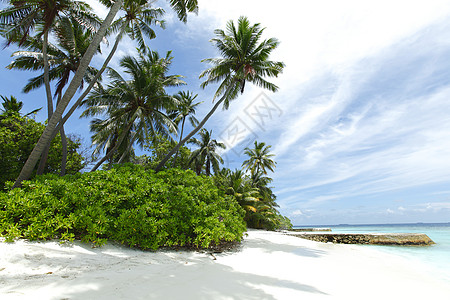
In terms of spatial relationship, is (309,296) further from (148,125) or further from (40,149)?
(148,125)

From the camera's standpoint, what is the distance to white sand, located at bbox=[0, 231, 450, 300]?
247 centimetres

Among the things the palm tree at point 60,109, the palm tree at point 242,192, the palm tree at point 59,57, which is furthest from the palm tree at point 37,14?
the palm tree at point 242,192

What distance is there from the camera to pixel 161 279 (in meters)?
3.08

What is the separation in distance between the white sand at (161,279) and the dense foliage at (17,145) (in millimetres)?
10798

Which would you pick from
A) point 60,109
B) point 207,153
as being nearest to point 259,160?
point 207,153

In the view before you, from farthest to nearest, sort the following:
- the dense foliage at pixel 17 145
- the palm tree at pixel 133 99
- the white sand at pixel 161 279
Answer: the palm tree at pixel 133 99, the dense foliage at pixel 17 145, the white sand at pixel 161 279

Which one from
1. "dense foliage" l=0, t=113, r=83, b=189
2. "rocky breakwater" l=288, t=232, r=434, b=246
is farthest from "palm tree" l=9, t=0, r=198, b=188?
"rocky breakwater" l=288, t=232, r=434, b=246

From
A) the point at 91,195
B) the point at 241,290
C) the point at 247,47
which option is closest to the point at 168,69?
the point at 247,47

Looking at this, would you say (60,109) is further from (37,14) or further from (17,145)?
(17,145)

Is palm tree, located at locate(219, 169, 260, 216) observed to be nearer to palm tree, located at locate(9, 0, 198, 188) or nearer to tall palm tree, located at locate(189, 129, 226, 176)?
tall palm tree, located at locate(189, 129, 226, 176)

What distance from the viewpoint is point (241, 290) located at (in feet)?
9.41

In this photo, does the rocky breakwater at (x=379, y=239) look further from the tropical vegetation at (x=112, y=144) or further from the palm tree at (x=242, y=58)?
the palm tree at (x=242, y=58)

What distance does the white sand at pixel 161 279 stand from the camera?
247 cm

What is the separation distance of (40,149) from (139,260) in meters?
5.26
